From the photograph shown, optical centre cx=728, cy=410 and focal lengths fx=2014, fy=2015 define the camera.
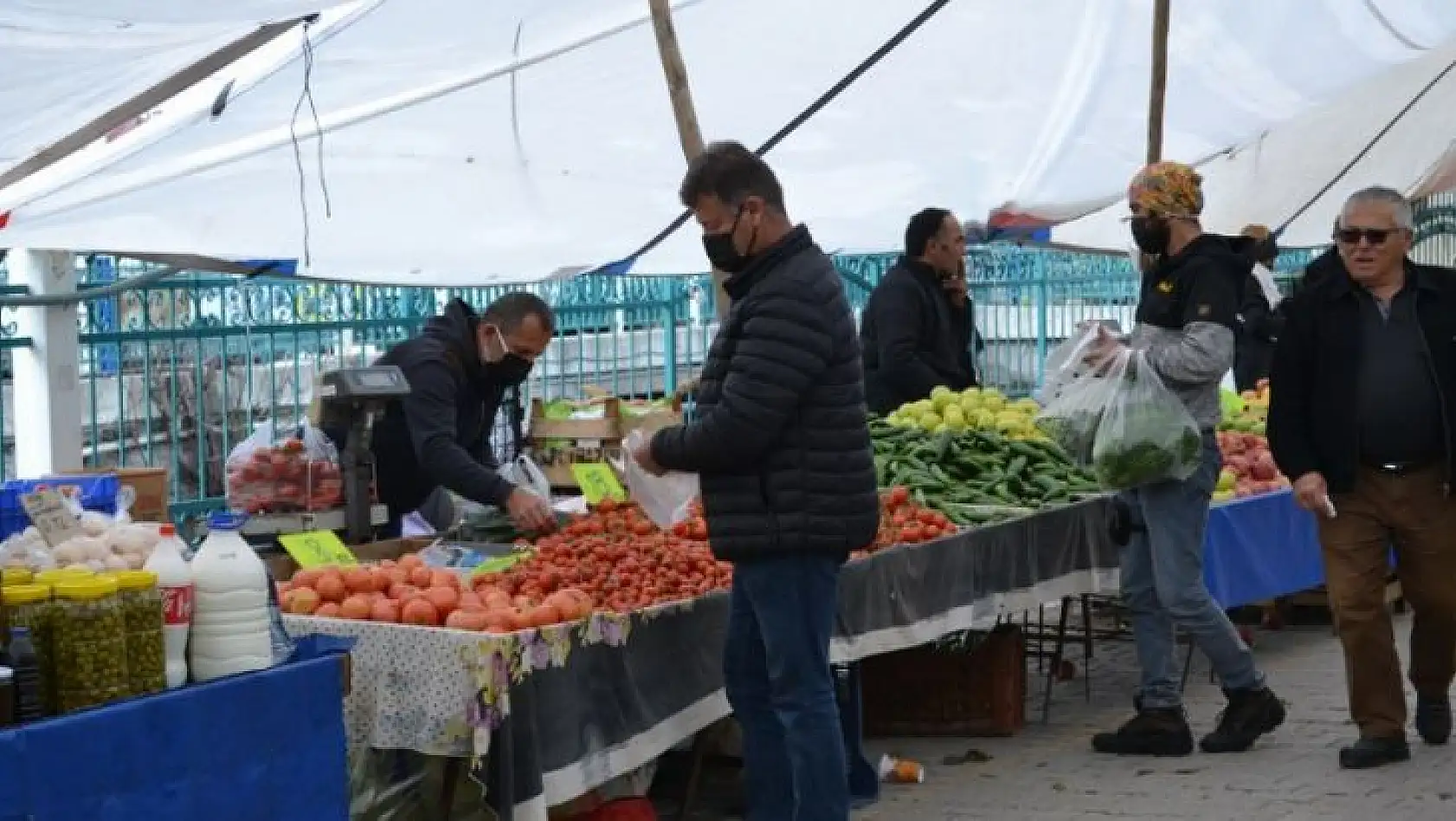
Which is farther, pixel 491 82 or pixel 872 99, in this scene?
pixel 872 99

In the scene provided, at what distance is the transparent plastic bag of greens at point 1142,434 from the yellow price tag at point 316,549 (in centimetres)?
272

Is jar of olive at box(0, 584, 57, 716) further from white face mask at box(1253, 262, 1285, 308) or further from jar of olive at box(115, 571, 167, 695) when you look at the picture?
white face mask at box(1253, 262, 1285, 308)

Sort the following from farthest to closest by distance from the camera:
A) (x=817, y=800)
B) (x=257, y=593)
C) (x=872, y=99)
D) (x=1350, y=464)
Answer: (x=872, y=99) < (x=1350, y=464) < (x=817, y=800) < (x=257, y=593)

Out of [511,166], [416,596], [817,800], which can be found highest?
[511,166]

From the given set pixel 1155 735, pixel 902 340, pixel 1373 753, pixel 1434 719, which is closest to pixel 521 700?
pixel 1155 735

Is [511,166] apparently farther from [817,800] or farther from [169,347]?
[817,800]

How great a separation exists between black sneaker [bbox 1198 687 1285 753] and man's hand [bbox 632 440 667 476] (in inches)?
121

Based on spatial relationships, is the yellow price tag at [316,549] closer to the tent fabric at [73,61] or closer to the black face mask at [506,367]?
the black face mask at [506,367]

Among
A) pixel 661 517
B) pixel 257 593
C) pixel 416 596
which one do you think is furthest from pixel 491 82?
pixel 257 593

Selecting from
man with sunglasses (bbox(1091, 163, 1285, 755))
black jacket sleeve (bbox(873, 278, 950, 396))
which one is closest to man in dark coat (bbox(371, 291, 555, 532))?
man with sunglasses (bbox(1091, 163, 1285, 755))

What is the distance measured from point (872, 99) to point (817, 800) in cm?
578

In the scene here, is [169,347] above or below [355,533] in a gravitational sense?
above

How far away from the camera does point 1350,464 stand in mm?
7105

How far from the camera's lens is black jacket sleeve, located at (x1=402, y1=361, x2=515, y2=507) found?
7195mm
